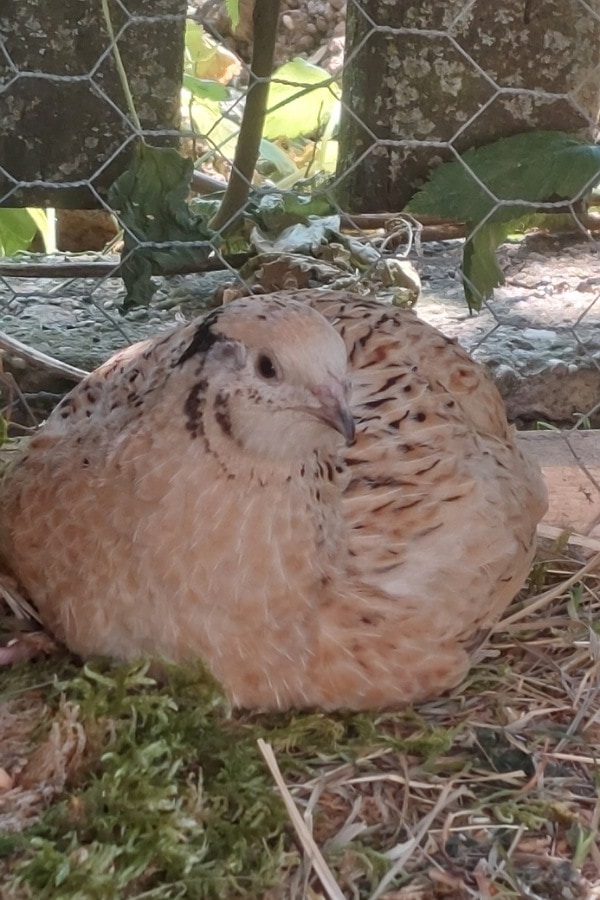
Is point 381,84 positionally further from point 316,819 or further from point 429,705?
point 316,819

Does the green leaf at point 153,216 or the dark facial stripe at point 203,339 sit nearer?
the dark facial stripe at point 203,339

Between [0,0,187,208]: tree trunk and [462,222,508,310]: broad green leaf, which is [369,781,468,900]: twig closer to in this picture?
[462,222,508,310]: broad green leaf

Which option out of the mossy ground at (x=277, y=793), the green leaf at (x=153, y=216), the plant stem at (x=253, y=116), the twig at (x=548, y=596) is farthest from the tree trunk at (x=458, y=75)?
the mossy ground at (x=277, y=793)

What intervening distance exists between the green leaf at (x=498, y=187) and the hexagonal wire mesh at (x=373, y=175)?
0.07 feet

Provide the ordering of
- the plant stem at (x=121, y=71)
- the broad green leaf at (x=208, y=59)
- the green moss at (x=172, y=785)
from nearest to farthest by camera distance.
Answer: the green moss at (x=172, y=785)
the plant stem at (x=121, y=71)
the broad green leaf at (x=208, y=59)

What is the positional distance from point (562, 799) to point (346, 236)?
4.02 feet

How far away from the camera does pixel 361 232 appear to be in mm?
2141

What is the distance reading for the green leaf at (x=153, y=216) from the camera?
5.96 ft

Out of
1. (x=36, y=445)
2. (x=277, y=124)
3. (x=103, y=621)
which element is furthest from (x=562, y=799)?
(x=277, y=124)

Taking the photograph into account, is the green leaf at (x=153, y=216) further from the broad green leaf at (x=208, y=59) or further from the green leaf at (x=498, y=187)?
the broad green leaf at (x=208, y=59)

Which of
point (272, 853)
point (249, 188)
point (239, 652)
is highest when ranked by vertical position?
point (249, 188)

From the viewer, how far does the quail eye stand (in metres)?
1.06

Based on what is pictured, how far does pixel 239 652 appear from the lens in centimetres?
118

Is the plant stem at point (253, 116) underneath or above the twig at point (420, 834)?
above
